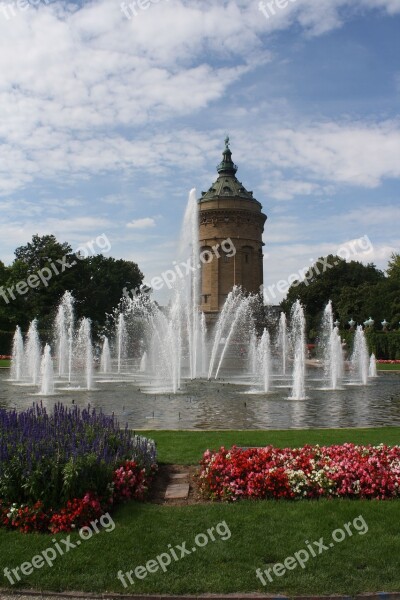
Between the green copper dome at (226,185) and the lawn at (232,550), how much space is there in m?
66.0

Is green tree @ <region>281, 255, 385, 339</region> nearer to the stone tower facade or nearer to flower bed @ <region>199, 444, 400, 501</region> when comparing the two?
the stone tower facade

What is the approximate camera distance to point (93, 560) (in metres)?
5.52

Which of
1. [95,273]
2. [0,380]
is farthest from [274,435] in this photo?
[95,273]

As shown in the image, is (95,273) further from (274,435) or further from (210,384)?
(274,435)

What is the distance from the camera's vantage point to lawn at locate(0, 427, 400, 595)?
16.8 feet

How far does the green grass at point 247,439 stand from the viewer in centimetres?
957

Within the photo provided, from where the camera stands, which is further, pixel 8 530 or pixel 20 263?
pixel 20 263

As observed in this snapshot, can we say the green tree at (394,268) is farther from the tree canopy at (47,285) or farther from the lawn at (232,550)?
the lawn at (232,550)

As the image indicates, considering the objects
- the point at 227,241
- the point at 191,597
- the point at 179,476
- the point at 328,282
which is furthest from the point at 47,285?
the point at 191,597

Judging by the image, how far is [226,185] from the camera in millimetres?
73312

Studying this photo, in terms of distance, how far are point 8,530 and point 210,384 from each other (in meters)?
19.8

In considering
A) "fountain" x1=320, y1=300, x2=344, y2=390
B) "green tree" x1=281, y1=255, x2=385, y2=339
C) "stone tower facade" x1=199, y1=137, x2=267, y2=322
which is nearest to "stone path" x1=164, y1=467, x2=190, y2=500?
"fountain" x1=320, y1=300, x2=344, y2=390

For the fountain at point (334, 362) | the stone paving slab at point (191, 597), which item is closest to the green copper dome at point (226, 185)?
the fountain at point (334, 362)

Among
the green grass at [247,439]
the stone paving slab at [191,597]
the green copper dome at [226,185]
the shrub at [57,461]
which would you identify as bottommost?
the stone paving slab at [191,597]
